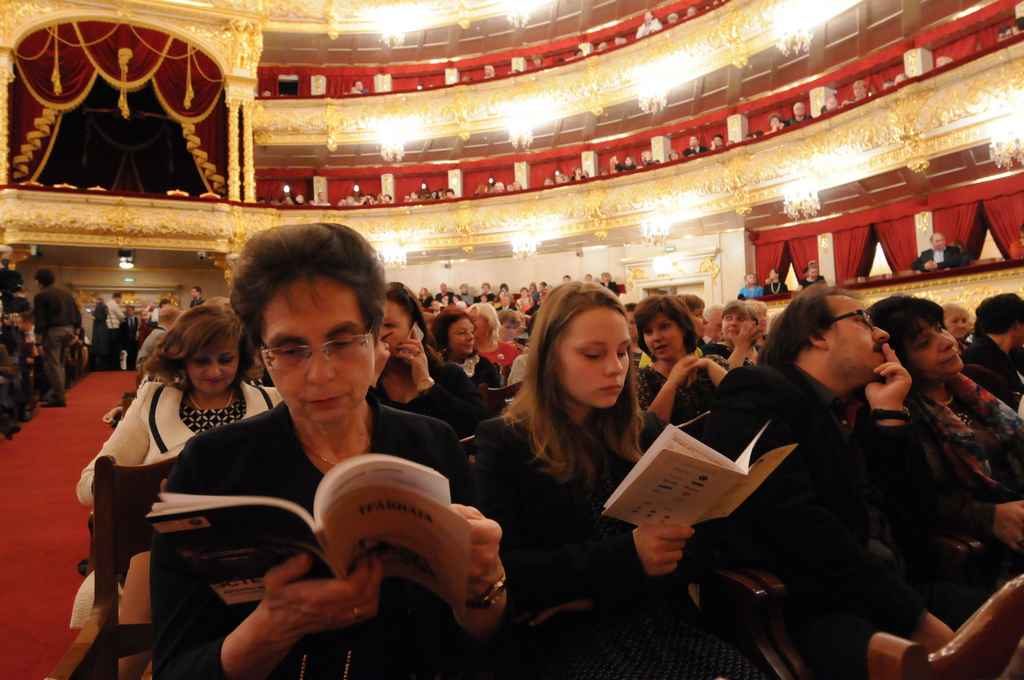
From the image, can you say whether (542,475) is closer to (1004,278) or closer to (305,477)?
(305,477)

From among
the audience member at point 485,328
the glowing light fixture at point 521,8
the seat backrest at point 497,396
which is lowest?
the seat backrest at point 497,396

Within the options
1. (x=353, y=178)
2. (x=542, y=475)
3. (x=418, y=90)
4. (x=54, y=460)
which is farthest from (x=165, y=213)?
(x=542, y=475)

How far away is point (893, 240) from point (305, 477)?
14148mm

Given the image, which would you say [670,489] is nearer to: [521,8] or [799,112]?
[799,112]

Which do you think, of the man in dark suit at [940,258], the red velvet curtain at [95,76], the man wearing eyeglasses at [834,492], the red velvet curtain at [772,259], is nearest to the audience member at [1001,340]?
the man wearing eyeglasses at [834,492]

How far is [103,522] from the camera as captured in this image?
6.13 ft

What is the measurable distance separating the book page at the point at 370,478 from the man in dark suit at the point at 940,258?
36.4 ft

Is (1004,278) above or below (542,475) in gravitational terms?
above

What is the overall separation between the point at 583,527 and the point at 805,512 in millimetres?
647

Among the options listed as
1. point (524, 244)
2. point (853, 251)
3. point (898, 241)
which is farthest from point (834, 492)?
point (524, 244)

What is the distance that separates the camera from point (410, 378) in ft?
10.5

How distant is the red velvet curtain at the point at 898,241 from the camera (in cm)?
1275

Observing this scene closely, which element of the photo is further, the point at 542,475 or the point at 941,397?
the point at 941,397

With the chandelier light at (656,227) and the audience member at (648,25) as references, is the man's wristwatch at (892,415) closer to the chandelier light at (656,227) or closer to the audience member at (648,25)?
the chandelier light at (656,227)
